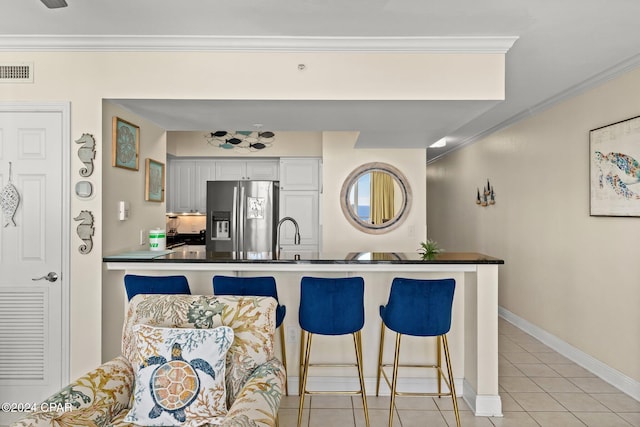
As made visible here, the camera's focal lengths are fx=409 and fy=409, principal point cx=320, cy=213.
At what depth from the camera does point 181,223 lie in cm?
633

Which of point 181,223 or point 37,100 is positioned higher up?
point 37,100

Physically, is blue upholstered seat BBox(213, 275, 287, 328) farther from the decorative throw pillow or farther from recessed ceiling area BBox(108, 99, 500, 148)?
recessed ceiling area BBox(108, 99, 500, 148)

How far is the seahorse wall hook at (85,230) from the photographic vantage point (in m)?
2.87

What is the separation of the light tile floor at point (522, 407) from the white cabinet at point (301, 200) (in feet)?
9.18

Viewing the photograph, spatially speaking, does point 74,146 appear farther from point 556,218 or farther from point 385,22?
point 556,218

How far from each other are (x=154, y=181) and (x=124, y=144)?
585 millimetres

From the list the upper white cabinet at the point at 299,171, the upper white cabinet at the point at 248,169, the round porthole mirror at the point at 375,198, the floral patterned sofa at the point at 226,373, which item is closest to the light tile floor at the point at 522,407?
the floral patterned sofa at the point at 226,373

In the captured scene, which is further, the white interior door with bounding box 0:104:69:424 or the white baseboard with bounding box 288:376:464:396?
the white baseboard with bounding box 288:376:464:396

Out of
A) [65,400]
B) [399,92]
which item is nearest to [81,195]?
[65,400]

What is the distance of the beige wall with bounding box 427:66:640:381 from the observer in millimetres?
3254

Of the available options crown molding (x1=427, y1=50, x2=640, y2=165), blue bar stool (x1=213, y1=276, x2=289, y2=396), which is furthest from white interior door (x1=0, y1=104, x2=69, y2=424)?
crown molding (x1=427, y1=50, x2=640, y2=165)

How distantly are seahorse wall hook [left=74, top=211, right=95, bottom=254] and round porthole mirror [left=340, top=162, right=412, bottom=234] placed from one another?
3098mm

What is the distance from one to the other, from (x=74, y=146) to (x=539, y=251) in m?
4.49

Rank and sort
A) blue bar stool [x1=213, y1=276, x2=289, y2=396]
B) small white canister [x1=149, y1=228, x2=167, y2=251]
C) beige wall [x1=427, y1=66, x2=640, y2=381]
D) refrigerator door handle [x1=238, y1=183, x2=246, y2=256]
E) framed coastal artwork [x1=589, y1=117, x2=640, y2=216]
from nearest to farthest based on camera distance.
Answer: blue bar stool [x1=213, y1=276, x2=289, y2=396], framed coastal artwork [x1=589, y1=117, x2=640, y2=216], beige wall [x1=427, y1=66, x2=640, y2=381], small white canister [x1=149, y1=228, x2=167, y2=251], refrigerator door handle [x1=238, y1=183, x2=246, y2=256]
